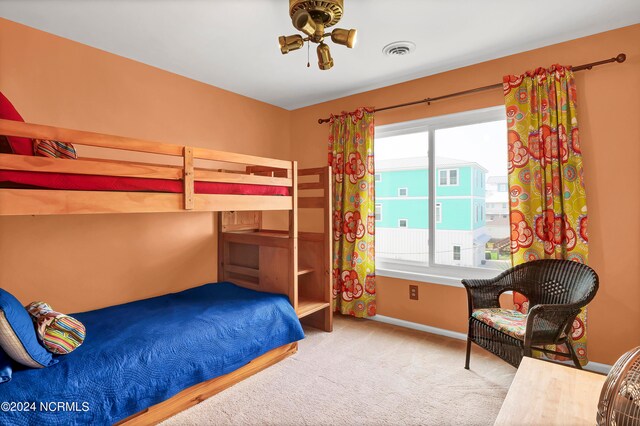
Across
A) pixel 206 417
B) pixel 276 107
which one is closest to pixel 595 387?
pixel 206 417

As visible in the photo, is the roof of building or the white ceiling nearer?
the white ceiling

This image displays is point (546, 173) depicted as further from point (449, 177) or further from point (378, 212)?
point (378, 212)

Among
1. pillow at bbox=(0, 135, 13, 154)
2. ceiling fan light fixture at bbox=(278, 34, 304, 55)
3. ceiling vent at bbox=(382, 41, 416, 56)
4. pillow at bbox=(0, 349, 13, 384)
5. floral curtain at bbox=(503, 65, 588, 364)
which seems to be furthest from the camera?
ceiling vent at bbox=(382, 41, 416, 56)

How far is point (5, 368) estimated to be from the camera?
1.43m

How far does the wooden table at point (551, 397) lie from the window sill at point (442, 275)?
168 centimetres

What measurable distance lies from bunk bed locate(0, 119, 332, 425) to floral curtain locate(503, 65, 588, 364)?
1.56 metres

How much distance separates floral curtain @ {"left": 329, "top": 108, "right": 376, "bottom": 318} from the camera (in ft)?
11.0

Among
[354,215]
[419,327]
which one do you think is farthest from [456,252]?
[354,215]

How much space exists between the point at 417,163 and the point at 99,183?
266 cm

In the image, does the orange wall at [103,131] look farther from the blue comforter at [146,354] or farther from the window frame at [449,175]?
the window frame at [449,175]

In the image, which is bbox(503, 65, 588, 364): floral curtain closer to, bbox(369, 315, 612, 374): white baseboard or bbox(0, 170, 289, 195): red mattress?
bbox(369, 315, 612, 374): white baseboard

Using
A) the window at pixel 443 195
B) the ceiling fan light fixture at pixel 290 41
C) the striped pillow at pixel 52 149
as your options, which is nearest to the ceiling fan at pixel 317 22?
the ceiling fan light fixture at pixel 290 41

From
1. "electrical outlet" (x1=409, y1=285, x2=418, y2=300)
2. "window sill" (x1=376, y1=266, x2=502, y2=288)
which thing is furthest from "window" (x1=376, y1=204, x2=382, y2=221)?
"electrical outlet" (x1=409, y1=285, x2=418, y2=300)

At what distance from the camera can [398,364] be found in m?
2.49
